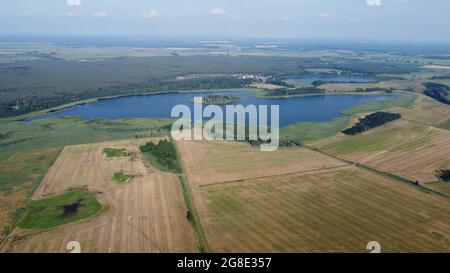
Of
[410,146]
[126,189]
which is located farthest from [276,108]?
[126,189]

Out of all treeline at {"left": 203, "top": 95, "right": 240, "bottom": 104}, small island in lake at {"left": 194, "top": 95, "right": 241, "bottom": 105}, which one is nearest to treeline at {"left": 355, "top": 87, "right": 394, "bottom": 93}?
small island in lake at {"left": 194, "top": 95, "right": 241, "bottom": 105}

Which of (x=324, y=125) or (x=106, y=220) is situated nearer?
(x=106, y=220)

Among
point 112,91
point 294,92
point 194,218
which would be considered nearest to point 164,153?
point 194,218

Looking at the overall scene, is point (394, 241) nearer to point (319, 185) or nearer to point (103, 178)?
point (319, 185)

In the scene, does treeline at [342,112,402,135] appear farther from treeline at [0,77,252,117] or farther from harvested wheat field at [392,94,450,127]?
treeline at [0,77,252,117]

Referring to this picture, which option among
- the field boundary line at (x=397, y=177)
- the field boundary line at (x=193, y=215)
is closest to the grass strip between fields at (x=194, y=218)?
the field boundary line at (x=193, y=215)
